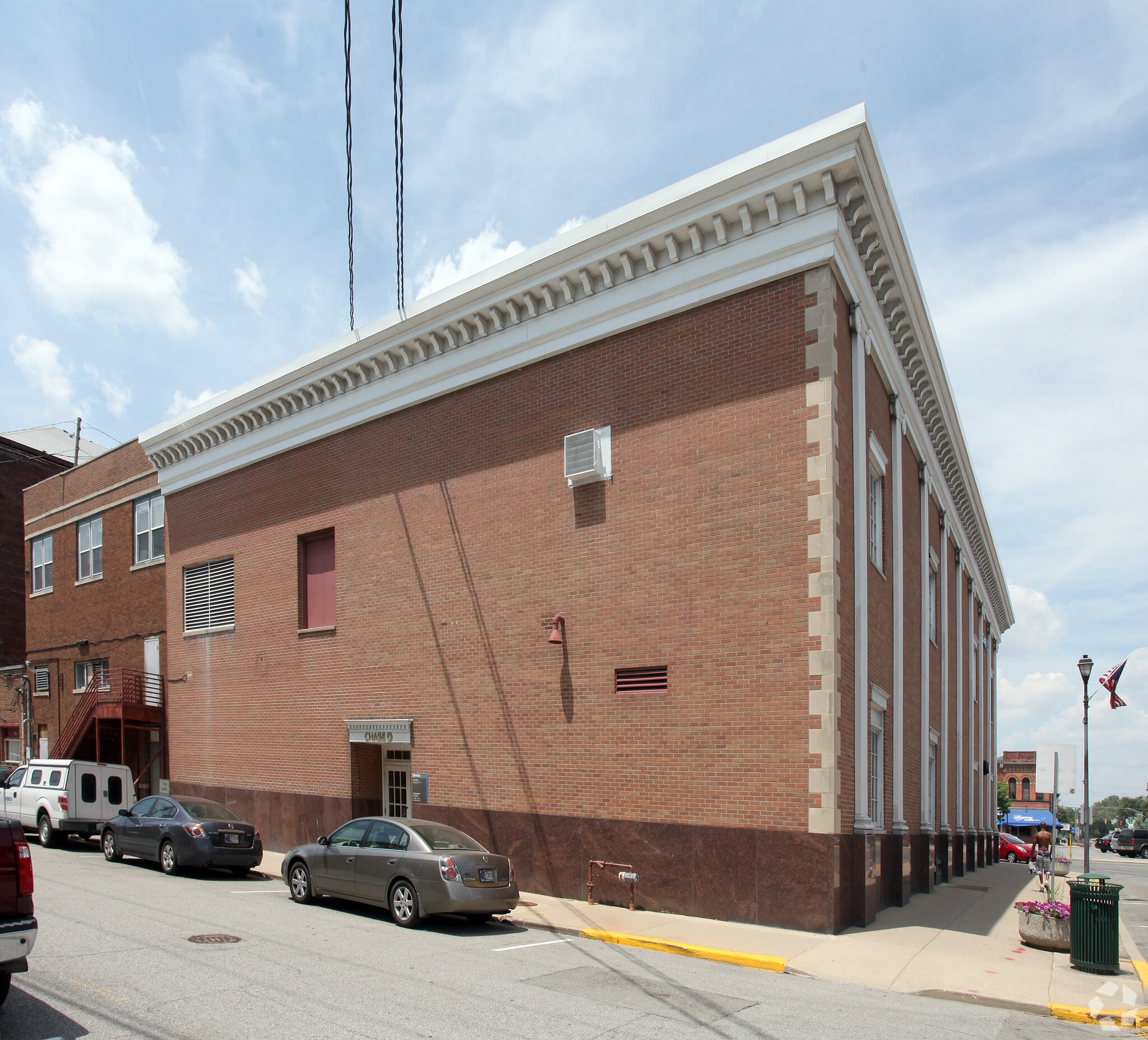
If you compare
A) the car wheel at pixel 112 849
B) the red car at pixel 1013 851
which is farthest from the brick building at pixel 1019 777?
the car wheel at pixel 112 849

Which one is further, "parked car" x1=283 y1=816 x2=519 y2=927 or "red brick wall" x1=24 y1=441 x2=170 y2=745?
"red brick wall" x1=24 y1=441 x2=170 y2=745

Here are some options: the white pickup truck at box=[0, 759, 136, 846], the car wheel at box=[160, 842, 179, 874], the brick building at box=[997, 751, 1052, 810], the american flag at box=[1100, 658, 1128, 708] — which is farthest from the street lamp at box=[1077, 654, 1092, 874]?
the brick building at box=[997, 751, 1052, 810]

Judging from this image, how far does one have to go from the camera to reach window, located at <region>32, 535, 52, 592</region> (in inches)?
1332

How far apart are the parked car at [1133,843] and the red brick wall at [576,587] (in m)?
59.3

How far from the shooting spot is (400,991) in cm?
914

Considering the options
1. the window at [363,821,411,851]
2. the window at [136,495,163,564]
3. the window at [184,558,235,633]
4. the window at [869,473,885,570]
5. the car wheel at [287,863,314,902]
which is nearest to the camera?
the window at [363,821,411,851]

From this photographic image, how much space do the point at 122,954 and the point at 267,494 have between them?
15072 millimetres

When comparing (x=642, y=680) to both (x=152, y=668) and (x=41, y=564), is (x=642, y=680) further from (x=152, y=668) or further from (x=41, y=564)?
(x=41, y=564)

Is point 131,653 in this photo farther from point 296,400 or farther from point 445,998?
point 445,998

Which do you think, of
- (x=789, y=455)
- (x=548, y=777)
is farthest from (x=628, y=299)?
(x=548, y=777)

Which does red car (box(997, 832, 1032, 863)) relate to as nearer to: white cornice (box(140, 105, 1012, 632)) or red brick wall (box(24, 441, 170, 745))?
white cornice (box(140, 105, 1012, 632))

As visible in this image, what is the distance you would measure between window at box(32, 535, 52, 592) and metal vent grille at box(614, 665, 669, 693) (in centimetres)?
2599

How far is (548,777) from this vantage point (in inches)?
650

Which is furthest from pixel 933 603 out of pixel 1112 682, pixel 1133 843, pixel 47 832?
pixel 1133 843
